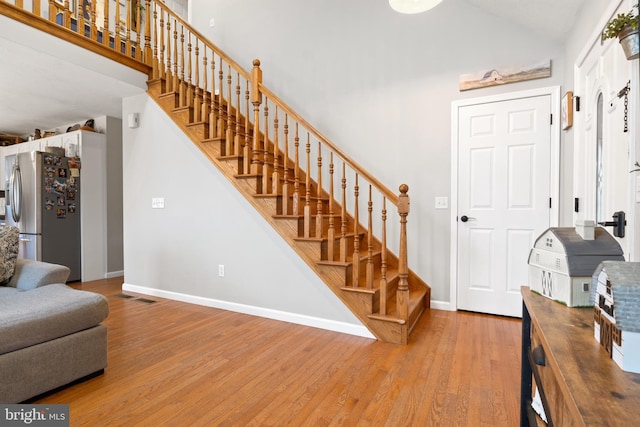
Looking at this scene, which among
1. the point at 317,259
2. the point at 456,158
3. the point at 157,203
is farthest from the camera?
the point at 157,203

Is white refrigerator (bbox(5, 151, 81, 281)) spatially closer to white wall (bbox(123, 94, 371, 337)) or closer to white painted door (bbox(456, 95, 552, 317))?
white wall (bbox(123, 94, 371, 337))

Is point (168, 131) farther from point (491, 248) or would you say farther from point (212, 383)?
point (491, 248)

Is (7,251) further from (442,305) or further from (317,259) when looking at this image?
(442,305)

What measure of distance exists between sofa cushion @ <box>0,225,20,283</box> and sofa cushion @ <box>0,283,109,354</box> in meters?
0.27

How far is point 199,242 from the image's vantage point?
352cm

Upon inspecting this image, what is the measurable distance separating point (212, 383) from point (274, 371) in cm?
38

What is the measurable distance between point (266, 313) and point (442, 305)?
176 centimetres

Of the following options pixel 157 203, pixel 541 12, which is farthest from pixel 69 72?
pixel 541 12

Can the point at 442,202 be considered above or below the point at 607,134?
below

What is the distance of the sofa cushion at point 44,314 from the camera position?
5.45ft

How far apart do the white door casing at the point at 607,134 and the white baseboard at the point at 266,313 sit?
1.78 meters

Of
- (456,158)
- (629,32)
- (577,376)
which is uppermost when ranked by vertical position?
(629,32)

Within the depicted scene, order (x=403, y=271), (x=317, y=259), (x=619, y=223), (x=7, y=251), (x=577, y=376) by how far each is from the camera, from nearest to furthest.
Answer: (x=577, y=376) < (x=619, y=223) < (x=7, y=251) < (x=403, y=271) < (x=317, y=259)

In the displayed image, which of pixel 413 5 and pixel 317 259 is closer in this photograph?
pixel 413 5
